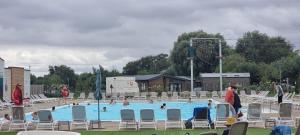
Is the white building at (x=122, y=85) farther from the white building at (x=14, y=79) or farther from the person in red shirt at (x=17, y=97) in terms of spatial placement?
the person in red shirt at (x=17, y=97)

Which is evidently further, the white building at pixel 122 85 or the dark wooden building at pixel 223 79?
the dark wooden building at pixel 223 79

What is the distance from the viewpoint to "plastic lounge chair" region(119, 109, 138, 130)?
18766 mm

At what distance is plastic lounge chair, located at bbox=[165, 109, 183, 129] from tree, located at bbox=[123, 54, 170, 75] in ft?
265

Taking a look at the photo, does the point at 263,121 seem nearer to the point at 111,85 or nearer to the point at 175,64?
the point at 111,85

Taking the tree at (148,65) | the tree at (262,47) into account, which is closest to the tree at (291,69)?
the tree at (262,47)

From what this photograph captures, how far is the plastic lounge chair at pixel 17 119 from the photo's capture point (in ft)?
62.1

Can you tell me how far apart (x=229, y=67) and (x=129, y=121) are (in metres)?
57.7

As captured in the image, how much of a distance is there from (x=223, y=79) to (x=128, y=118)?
46704 mm

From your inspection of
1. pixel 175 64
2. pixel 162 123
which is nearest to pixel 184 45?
pixel 175 64

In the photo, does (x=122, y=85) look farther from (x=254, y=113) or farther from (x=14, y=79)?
(x=254, y=113)

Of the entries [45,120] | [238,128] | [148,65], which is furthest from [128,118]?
[148,65]

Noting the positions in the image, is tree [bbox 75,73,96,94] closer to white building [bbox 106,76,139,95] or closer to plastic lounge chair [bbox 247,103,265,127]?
white building [bbox 106,76,139,95]

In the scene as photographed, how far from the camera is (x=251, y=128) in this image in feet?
59.6

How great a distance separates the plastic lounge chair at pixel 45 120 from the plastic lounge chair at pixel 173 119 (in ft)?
12.4
